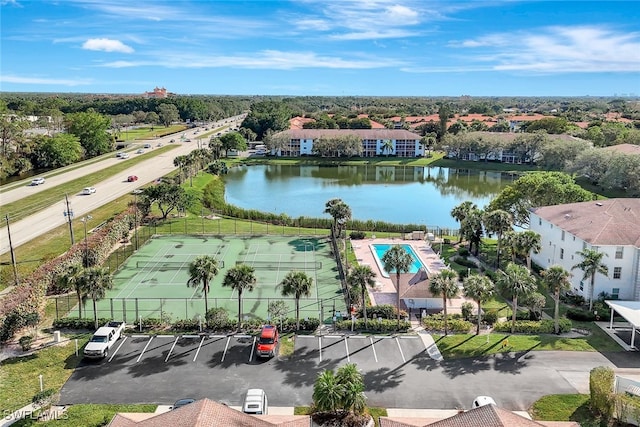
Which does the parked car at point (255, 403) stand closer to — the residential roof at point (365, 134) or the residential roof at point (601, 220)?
the residential roof at point (601, 220)

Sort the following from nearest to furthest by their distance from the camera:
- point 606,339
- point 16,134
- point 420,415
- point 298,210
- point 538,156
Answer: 1. point 420,415
2. point 606,339
3. point 298,210
4. point 16,134
5. point 538,156

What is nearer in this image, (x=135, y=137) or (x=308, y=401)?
(x=308, y=401)

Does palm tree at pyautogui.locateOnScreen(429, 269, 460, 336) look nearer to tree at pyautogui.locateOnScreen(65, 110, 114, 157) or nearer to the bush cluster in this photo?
the bush cluster

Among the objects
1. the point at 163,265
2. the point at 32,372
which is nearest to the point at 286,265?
the point at 163,265

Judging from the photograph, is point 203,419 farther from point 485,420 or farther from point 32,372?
point 32,372

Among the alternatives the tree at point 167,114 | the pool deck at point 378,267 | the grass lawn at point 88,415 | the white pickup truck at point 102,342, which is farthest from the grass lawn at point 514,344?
the tree at point 167,114

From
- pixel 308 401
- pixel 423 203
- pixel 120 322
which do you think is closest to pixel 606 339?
pixel 308 401

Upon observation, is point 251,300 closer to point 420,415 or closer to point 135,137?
point 420,415
